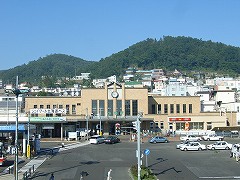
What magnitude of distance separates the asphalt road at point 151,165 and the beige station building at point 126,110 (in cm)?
3465

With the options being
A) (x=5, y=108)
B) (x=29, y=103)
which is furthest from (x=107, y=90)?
(x=5, y=108)

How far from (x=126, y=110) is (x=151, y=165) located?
49.4 metres

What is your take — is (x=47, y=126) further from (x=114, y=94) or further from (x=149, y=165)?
(x=149, y=165)

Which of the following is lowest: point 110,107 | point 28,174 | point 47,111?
point 28,174

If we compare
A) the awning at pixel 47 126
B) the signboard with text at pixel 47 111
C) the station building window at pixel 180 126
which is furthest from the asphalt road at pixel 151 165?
the station building window at pixel 180 126

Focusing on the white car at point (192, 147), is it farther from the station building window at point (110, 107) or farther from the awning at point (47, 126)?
the station building window at point (110, 107)

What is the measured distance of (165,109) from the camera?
90.8 meters

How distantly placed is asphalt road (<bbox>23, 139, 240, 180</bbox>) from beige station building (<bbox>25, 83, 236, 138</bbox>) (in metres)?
34.6

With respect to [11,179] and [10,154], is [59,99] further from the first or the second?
[11,179]

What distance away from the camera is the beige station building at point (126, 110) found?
85.6 meters

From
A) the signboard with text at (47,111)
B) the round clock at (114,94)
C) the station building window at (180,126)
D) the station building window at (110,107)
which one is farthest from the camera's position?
the station building window at (180,126)

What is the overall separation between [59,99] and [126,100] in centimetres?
1316

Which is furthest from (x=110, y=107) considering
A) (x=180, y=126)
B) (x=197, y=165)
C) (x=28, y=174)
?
(x=28, y=174)

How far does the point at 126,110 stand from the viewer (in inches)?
3474
